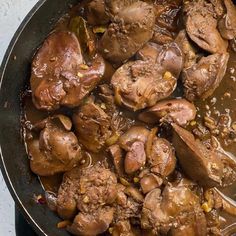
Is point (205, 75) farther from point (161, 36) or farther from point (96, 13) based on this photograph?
point (96, 13)

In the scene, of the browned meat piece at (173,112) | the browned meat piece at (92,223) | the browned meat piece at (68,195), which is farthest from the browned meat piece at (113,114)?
the browned meat piece at (92,223)

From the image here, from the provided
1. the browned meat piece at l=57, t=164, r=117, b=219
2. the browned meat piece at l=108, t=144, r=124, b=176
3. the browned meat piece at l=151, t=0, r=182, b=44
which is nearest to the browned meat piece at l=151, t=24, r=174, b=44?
the browned meat piece at l=151, t=0, r=182, b=44

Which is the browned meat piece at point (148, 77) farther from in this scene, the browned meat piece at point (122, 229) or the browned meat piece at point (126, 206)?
the browned meat piece at point (122, 229)

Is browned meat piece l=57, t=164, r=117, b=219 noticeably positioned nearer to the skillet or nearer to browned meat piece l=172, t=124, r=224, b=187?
the skillet

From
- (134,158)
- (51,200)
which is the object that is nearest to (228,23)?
(134,158)

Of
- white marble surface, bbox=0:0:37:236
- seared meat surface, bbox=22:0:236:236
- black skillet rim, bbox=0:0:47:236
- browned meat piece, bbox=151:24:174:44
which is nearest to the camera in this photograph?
black skillet rim, bbox=0:0:47:236

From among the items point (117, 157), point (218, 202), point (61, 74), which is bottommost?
point (218, 202)
